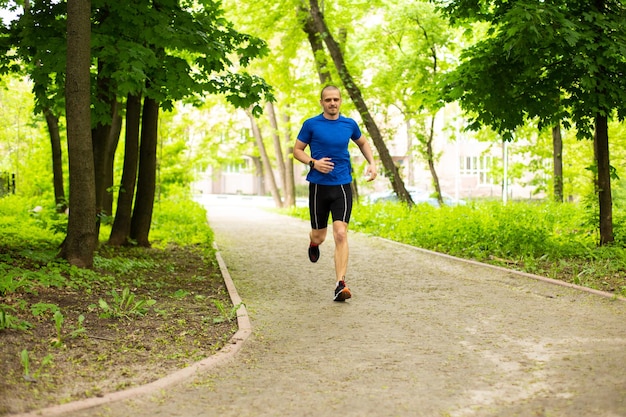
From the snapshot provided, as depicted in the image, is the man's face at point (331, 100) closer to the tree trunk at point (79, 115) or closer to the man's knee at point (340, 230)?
the man's knee at point (340, 230)

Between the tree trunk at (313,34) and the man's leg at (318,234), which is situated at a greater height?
the tree trunk at (313,34)

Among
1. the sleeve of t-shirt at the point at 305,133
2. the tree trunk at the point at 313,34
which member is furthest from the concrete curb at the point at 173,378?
the tree trunk at the point at 313,34

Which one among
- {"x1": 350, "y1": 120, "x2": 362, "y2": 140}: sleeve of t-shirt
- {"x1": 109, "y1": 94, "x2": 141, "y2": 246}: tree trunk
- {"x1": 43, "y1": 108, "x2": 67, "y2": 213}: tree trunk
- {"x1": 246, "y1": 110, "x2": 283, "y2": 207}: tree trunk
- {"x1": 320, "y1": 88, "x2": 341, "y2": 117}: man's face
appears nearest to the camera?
{"x1": 320, "y1": 88, "x2": 341, "y2": 117}: man's face

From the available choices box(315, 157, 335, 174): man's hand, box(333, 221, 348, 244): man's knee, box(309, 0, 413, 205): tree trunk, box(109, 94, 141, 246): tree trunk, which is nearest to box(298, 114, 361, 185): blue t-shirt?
box(315, 157, 335, 174): man's hand

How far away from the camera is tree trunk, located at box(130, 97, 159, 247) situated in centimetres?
1307

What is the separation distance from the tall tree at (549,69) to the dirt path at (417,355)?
2.99 metres

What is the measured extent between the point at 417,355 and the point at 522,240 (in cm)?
706

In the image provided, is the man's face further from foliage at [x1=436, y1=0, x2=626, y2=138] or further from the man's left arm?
foliage at [x1=436, y1=0, x2=626, y2=138]

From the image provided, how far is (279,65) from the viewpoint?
24812 millimetres

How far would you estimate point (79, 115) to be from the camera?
833cm

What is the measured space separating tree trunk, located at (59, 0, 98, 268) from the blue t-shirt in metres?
2.65

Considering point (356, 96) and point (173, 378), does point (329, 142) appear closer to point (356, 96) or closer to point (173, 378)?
point (173, 378)

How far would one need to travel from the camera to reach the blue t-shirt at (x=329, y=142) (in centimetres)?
764

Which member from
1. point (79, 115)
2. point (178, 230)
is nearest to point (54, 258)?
point (79, 115)
